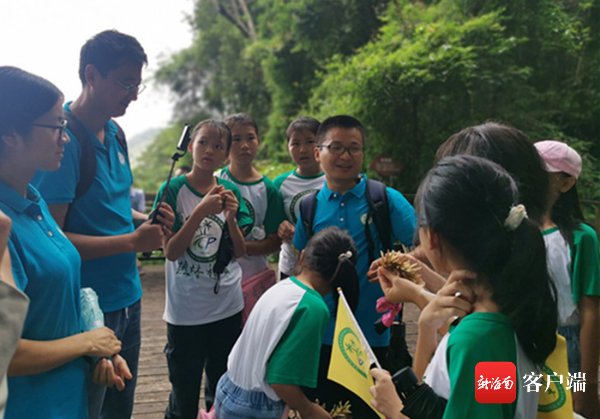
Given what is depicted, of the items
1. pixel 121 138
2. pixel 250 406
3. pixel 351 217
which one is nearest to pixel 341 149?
pixel 351 217

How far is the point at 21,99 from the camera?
4.61 ft

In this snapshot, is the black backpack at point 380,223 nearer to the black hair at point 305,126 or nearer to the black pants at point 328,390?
the black pants at point 328,390

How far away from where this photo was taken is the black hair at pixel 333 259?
6.43 ft

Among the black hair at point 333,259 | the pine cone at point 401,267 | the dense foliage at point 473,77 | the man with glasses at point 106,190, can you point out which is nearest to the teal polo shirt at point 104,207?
the man with glasses at point 106,190

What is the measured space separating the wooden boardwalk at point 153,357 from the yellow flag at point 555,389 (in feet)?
8.07

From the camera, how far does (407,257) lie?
172 centimetres

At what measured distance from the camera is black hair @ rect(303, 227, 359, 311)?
196 cm

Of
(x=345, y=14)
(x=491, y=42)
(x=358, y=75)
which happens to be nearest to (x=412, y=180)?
(x=358, y=75)

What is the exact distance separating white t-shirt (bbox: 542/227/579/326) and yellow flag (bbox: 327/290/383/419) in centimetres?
98

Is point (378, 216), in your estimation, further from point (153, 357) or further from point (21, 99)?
point (153, 357)

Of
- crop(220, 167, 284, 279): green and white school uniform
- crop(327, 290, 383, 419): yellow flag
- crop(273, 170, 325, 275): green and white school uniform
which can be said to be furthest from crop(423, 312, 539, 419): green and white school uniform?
crop(220, 167, 284, 279): green and white school uniform

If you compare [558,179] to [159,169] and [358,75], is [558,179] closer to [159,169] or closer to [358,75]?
[358,75]

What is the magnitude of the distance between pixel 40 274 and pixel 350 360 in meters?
0.93

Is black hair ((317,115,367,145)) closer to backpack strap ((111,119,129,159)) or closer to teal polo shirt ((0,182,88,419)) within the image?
backpack strap ((111,119,129,159))
